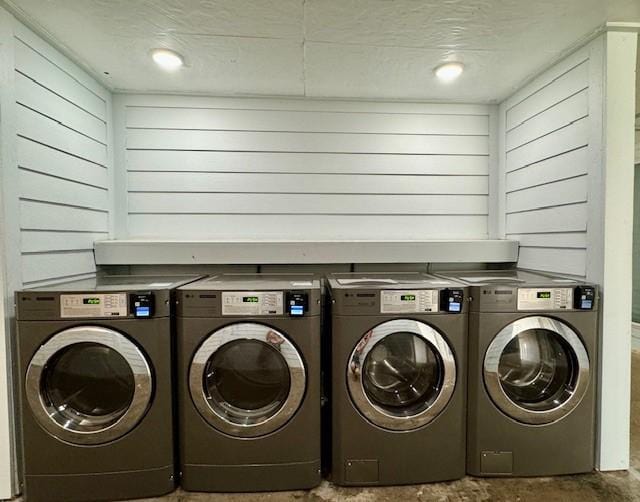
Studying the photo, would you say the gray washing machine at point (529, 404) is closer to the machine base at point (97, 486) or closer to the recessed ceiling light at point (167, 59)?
the machine base at point (97, 486)

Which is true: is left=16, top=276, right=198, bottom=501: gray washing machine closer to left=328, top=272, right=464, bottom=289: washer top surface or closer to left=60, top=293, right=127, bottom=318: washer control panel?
left=60, top=293, right=127, bottom=318: washer control panel

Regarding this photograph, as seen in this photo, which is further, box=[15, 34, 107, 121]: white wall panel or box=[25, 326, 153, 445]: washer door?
box=[15, 34, 107, 121]: white wall panel

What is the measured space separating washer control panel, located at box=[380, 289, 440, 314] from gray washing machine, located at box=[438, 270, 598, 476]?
225 mm

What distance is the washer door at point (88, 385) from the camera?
152 centimetres

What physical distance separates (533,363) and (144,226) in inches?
106

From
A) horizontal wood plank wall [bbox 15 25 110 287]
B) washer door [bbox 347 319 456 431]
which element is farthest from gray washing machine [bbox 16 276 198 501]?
washer door [bbox 347 319 456 431]

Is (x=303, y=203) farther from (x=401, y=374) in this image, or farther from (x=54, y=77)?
(x=54, y=77)

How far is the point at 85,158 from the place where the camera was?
2105mm

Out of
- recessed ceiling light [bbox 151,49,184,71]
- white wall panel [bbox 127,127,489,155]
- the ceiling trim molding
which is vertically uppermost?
the ceiling trim molding

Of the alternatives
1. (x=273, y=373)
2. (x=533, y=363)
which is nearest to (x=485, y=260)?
(x=533, y=363)

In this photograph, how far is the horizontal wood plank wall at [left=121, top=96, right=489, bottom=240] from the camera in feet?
7.89

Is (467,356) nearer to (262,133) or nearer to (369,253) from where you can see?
(369,253)

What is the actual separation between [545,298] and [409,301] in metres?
0.71

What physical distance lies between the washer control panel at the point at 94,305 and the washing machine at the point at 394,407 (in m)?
1.01
